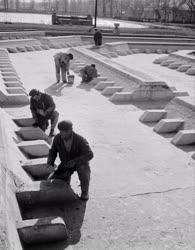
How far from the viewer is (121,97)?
41.9 feet

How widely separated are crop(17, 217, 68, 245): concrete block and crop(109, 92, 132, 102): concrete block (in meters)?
7.93

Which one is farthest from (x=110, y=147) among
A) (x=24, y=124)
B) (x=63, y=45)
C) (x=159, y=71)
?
(x=63, y=45)

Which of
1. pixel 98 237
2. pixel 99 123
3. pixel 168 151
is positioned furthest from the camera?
pixel 99 123

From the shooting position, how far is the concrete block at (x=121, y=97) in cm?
1270

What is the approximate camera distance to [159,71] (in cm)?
2011

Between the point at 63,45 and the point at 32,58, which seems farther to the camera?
the point at 63,45

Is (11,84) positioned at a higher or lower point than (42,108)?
lower

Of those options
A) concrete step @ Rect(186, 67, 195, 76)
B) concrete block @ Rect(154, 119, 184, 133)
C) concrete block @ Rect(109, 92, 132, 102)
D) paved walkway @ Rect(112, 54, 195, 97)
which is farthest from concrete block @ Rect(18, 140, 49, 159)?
concrete step @ Rect(186, 67, 195, 76)

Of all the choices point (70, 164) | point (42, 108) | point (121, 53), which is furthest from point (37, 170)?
point (121, 53)

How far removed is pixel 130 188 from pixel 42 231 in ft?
6.72

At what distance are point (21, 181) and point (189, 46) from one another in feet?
81.3

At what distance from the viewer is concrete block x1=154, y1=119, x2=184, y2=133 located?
9.68 m

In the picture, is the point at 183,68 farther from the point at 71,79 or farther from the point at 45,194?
the point at 45,194

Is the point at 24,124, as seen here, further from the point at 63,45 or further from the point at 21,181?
the point at 63,45
